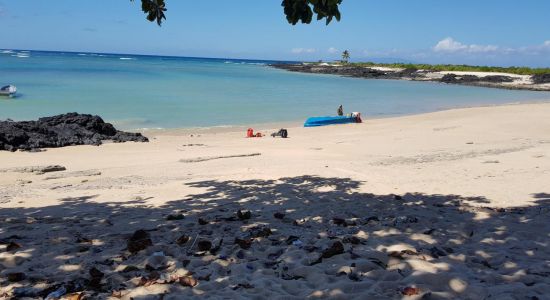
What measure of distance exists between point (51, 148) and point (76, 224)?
30.4ft

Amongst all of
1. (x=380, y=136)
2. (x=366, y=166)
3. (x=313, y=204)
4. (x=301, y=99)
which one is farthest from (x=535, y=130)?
(x=301, y=99)

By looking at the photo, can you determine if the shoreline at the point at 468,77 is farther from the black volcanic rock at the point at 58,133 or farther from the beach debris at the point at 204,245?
the beach debris at the point at 204,245

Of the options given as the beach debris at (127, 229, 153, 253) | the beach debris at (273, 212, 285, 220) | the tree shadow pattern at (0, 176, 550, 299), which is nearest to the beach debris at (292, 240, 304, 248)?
the tree shadow pattern at (0, 176, 550, 299)

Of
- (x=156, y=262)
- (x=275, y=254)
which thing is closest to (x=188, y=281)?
(x=156, y=262)

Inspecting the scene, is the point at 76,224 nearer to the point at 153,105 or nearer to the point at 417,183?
the point at 417,183

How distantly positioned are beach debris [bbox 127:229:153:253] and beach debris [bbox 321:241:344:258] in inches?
66.6

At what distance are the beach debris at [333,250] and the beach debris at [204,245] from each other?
110cm

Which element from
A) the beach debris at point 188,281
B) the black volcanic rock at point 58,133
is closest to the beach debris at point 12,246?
the beach debris at point 188,281

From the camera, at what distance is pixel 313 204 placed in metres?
6.45

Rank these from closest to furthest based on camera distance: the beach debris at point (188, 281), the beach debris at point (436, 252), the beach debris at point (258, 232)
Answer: the beach debris at point (188, 281), the beach debris at point (436, 252), the beach debris at point (258, 232)

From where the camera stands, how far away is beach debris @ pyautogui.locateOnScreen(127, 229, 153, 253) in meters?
4.29

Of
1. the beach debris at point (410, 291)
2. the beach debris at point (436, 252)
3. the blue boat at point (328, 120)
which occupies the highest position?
the beach debris at point (410, 291)

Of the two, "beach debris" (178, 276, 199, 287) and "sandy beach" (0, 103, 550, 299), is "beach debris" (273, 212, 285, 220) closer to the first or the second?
"sandy beach" (0, 103, 550, 299)

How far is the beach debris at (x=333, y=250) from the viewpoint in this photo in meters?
4.06
